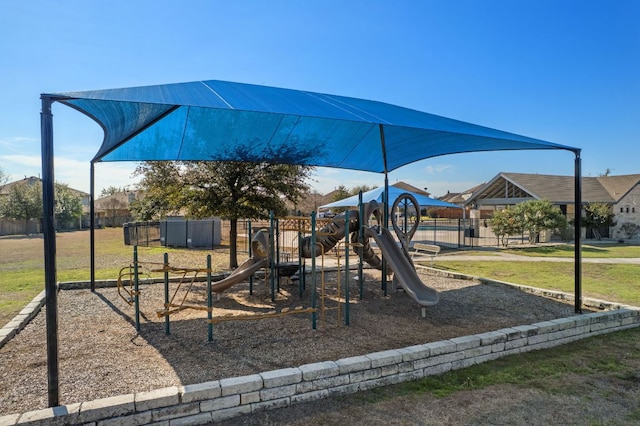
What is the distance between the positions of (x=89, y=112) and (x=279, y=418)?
4735 millimetres

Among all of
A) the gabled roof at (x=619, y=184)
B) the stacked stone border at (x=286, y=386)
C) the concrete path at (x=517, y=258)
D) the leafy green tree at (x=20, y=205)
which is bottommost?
the concrete path at (x=517, y=258)

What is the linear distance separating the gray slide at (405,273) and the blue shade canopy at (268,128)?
194cm

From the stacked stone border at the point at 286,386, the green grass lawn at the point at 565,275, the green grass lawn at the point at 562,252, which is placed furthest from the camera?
the green grass lawn at the point at 562,252

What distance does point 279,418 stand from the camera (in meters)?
3.23

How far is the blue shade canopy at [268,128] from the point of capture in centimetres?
447

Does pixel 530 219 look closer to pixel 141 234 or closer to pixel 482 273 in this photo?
pixel 482 273

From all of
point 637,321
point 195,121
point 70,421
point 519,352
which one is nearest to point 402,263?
point 519,352

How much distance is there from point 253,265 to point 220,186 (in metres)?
3.99

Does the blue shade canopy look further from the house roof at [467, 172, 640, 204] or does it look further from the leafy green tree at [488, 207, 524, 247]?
the house roof at [467, 172, 640, 204]

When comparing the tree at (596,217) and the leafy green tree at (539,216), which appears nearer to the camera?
the leafy green tree at (539,216)

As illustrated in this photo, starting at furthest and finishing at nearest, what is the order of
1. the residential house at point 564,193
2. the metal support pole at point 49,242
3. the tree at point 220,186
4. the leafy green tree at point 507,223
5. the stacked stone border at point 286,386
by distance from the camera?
the residential house at point 564,193
the leafy green tree at point 507,223
the tree at point 220,186
the metal support pole at point 49,242
the stacked stone border at point 286,386

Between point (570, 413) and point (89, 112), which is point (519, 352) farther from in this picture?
point (89, 112)

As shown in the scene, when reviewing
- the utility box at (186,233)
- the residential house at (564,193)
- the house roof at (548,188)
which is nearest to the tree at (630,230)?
the residential house at (564,193)

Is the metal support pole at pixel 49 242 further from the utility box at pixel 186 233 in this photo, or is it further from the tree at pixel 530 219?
the tree at pixel 530 219
